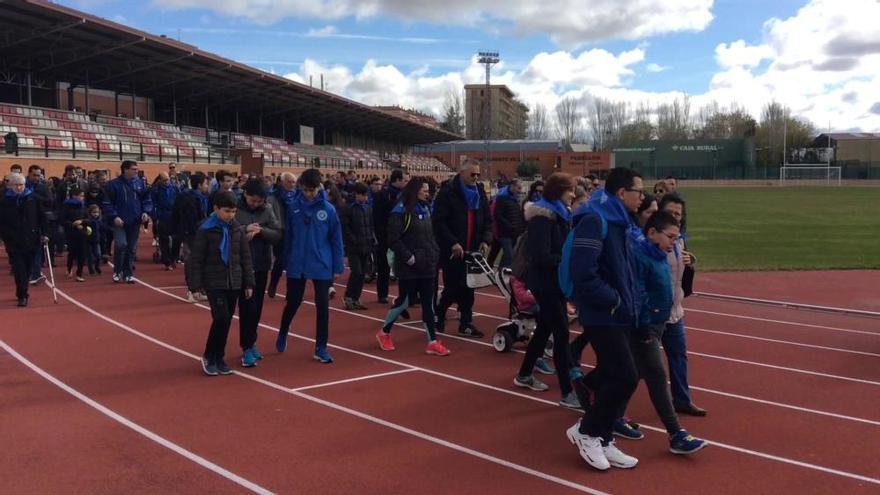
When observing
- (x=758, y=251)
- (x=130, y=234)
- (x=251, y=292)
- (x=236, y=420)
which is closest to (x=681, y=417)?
(x=236, y=420)

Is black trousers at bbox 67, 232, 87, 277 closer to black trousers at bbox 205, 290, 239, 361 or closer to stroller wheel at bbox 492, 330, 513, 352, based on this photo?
black trousers at bbox 205, 290, 239, 361

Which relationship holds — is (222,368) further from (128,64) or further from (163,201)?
(128,64)

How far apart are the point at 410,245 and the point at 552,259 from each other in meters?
2.21

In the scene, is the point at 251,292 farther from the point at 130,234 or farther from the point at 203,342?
the point at 130,234

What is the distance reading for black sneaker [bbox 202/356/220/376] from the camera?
22.5ft

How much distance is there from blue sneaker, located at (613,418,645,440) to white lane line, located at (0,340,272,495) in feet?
8.47

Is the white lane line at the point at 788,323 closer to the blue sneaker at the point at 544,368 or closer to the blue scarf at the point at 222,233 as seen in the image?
the blue sneaker at the point at 544,368

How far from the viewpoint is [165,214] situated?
45.8 ft

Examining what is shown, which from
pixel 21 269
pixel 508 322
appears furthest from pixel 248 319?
pixel 21 269

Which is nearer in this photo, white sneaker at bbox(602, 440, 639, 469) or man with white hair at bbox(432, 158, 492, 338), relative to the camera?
white sneaker at bbox(602, 440, 639, 469)

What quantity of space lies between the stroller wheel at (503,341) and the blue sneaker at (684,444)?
305 cm

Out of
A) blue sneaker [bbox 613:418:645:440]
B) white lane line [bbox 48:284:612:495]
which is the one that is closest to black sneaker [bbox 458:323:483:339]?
white lane line [bbox 48:284:612:495]

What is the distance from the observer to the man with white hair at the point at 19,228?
33.6 ft

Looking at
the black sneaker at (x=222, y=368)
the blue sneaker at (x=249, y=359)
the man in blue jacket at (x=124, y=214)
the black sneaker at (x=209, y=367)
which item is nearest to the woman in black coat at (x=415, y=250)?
the blue sneaker at (x=249, y=359)
